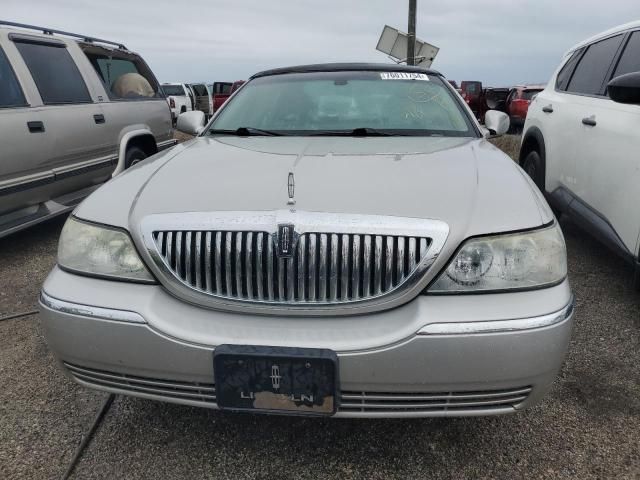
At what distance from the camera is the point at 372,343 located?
5.20 feet

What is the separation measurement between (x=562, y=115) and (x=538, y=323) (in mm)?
3063

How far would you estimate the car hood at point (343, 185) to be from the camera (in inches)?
67.8

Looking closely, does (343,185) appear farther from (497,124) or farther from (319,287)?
(497,124)

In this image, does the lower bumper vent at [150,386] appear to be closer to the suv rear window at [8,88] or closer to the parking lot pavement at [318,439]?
the parking lot pavement at [318,439]

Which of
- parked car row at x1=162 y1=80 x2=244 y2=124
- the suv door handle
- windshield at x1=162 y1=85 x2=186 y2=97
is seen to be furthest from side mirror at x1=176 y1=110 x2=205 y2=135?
windshield at x1=162 y1=85 x2=186 y2=97

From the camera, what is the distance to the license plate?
1.58 meters

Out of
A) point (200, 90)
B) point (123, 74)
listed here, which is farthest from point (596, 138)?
point (200, 90)

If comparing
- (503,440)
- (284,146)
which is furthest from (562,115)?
(503,440)

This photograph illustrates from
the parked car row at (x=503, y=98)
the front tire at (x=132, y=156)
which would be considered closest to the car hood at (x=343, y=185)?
the front tire at (x=132, y=156)

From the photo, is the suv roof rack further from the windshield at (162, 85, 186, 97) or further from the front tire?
the windshield at (162, 85, 186, 97)

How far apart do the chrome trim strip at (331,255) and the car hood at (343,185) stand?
5cm

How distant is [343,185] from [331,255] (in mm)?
354

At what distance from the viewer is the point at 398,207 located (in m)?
1.71

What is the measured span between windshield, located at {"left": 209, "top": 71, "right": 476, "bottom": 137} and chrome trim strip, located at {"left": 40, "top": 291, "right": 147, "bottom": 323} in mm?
1474
